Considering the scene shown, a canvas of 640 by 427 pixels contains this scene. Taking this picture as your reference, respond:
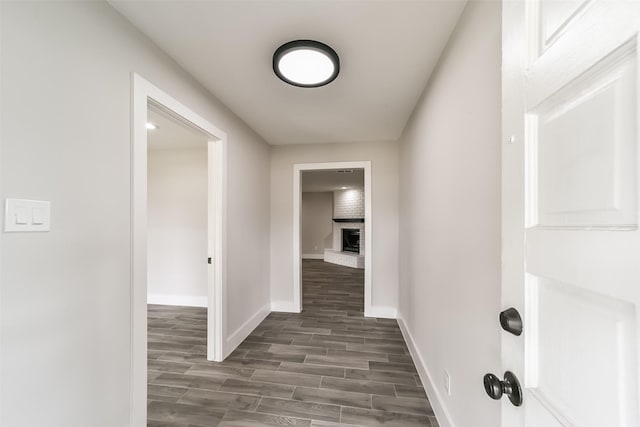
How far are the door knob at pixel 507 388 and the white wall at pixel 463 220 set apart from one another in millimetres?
437

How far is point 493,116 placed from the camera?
39.3 inches

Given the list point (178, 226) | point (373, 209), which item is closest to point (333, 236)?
point (373, 209)

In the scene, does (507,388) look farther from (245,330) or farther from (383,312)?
(383,312)

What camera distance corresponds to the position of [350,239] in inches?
326

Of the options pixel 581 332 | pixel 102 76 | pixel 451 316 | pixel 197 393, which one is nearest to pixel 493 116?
pixel 581 332

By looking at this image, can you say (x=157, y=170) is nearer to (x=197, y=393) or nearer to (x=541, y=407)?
(x=197, y=393)

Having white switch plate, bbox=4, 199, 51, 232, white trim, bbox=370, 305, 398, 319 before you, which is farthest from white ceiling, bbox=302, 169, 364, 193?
white switch plate, bbox=4, 199, 51, 232

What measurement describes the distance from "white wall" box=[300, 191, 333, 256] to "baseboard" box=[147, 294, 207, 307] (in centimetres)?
551

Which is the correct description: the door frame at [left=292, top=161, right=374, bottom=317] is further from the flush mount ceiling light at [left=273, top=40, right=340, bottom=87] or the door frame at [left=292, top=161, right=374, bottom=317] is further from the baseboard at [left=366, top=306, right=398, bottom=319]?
the flush mount ceiling light at [left=273, top=40, right=340, bottom=87]

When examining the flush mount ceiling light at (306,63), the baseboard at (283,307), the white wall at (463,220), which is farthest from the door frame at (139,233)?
the baseboard at (283,307)

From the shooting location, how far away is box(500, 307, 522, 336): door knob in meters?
0.58

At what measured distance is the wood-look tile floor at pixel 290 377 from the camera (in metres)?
1.67

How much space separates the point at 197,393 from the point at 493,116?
8.24 feet

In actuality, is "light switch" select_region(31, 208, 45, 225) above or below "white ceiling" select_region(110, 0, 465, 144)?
below
